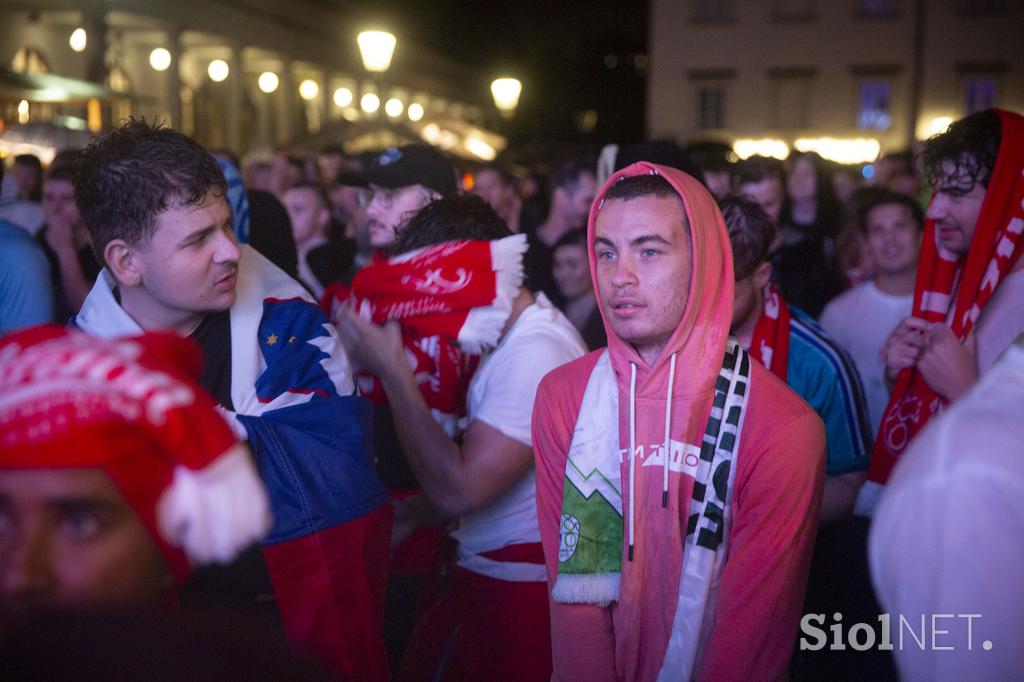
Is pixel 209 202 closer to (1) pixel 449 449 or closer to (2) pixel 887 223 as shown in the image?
(1) pixel 449 449

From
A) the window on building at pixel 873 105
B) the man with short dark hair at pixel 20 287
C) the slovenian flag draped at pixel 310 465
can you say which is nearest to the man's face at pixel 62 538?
the slovenian flag draped at pixel 310 465

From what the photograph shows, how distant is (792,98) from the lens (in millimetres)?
32812

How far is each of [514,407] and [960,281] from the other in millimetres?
1698

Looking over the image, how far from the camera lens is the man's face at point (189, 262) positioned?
240 cm

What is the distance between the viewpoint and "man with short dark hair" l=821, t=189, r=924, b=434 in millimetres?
4453

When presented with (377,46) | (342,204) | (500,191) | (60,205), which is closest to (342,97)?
(377,46)

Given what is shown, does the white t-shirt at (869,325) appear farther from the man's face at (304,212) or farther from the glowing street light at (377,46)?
the glowing street light at (377,46)

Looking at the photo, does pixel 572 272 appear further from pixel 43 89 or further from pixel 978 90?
pixel 978 90

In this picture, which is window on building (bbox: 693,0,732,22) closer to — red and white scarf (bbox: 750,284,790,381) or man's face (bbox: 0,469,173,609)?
red and white scarf (bbox: 750,284,790,381)

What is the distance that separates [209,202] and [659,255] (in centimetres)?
121

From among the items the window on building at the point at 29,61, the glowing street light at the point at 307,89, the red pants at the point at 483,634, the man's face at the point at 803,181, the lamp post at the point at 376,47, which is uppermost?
the glowing street light at the point at 307,89

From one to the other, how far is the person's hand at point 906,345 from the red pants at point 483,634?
1518 millimetres

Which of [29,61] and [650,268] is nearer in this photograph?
[650,268]

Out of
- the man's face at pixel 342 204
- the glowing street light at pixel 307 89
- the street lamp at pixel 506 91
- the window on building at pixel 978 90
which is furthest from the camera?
the window on building at pixel 978 90
